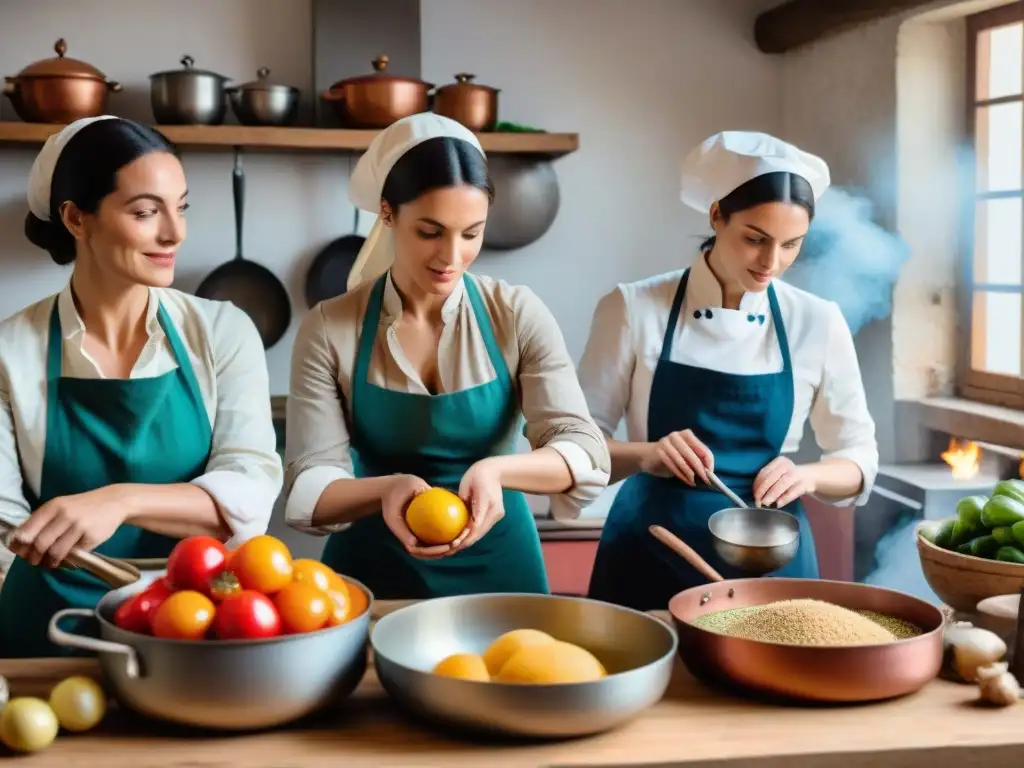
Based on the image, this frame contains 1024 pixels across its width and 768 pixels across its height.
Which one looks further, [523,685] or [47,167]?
[47,167]

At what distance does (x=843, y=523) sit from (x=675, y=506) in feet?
4.74

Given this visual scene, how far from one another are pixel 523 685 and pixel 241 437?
0.89 m

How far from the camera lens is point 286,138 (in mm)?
3688

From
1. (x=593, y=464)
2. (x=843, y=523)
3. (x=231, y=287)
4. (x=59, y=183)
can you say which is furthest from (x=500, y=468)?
(x=231, y=287)

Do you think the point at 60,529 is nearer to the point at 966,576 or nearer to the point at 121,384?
the point at 121,384

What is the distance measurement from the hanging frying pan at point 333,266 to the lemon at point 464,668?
Result: 2.84 m

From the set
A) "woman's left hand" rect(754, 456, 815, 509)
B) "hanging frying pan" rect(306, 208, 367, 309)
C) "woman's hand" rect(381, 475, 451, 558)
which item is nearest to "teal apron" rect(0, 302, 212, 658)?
"woman's hand" rect(381, 475, 451, 558)

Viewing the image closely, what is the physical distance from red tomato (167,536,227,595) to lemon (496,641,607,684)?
0.35 metres

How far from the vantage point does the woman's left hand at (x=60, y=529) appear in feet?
5.00

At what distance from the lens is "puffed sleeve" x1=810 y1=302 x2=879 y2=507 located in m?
2.37

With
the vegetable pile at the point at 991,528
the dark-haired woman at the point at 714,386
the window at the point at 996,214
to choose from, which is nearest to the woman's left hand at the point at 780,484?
the dark-haired woman at the point at 714,386

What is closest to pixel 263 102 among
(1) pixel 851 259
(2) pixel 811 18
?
(2) pixel 811 18

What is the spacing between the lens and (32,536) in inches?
59.7

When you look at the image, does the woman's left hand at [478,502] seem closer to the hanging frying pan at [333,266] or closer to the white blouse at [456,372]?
the white blouse at [456,372]
